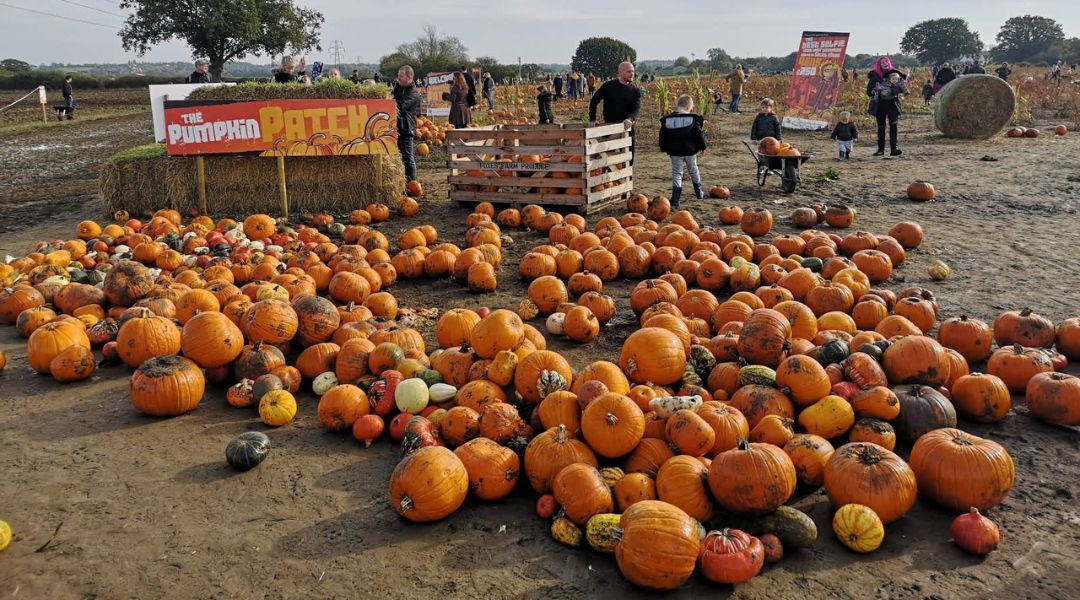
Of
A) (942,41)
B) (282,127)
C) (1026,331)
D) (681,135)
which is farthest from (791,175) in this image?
(942,41)

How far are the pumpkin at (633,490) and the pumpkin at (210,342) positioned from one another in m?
3.51

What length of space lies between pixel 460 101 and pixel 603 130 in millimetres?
7901

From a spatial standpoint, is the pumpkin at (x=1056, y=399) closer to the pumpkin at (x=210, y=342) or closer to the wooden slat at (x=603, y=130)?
the pumpkin at (x=210, y=342)

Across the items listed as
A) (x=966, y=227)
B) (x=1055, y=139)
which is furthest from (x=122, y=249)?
(x=1055, y=139)

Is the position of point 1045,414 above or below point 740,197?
below

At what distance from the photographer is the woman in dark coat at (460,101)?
18250 mm

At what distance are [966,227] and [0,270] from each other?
41.5ft

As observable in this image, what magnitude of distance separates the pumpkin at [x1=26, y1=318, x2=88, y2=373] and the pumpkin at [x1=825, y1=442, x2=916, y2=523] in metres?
5.97

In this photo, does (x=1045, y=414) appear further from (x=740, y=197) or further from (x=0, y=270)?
(x=0, y=270)

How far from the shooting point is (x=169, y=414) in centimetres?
526

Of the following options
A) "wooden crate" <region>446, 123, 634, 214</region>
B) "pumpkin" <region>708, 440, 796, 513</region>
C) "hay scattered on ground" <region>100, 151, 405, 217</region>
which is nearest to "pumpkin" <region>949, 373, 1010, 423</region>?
"pumpkin" <region>708, 440, 796, 513</region>

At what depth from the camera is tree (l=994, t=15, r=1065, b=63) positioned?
119 m

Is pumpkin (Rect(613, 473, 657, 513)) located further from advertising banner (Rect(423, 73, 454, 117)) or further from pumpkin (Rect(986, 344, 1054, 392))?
advertising banner (Rect(423, 73, 454, 117))

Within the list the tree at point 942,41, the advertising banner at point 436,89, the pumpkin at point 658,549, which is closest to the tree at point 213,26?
the advertising banner at point 436,89
